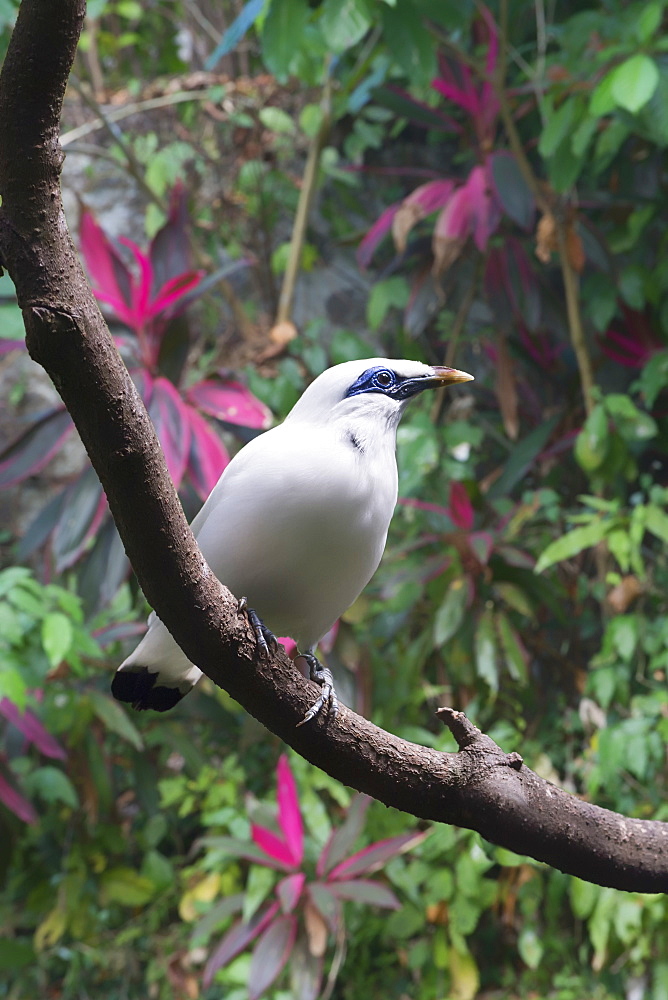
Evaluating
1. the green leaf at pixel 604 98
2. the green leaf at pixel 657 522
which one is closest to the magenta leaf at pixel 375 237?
the green leaf at pixel 604 98

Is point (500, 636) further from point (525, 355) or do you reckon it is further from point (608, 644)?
point (525, 355)

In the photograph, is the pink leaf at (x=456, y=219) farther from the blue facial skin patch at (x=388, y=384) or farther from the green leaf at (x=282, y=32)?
the blue facial skin patch at (x=388, y=384)

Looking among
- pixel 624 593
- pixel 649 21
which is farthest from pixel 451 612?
pixel 649 21

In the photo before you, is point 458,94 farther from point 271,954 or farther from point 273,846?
point 271,954

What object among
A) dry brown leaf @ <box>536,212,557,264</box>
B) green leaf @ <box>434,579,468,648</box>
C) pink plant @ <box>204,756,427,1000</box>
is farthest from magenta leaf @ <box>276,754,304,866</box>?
dry brown leaf @ <box>536,212,557,264</box>

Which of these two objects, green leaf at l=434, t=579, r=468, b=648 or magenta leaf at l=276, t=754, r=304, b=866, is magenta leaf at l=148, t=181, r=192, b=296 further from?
magenta leaf at l=276, t=754, r=304, b=866

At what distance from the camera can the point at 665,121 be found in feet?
7.59

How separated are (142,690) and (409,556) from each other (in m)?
1.49

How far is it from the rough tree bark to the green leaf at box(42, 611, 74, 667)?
102cm

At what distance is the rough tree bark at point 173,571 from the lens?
72 centimetres

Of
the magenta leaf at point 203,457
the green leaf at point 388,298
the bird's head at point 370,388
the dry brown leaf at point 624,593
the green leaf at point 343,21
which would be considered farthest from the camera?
the green leaf at point 388,298

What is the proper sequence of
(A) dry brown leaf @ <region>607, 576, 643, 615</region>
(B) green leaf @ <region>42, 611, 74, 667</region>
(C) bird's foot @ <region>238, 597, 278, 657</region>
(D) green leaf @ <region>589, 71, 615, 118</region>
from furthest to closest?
(A) dry brown leaf @ <region>607, 576, 643, 615</region>, (D) green leaf @ <region>589, 71, 615, 118</region>, (B) green leaf @ <region>42, 611, 74, 667</region>, (C) bird's foot @ <region>238, 597, 278, 657</region>

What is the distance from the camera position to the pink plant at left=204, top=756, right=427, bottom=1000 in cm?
229

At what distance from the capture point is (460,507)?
2574 mm
